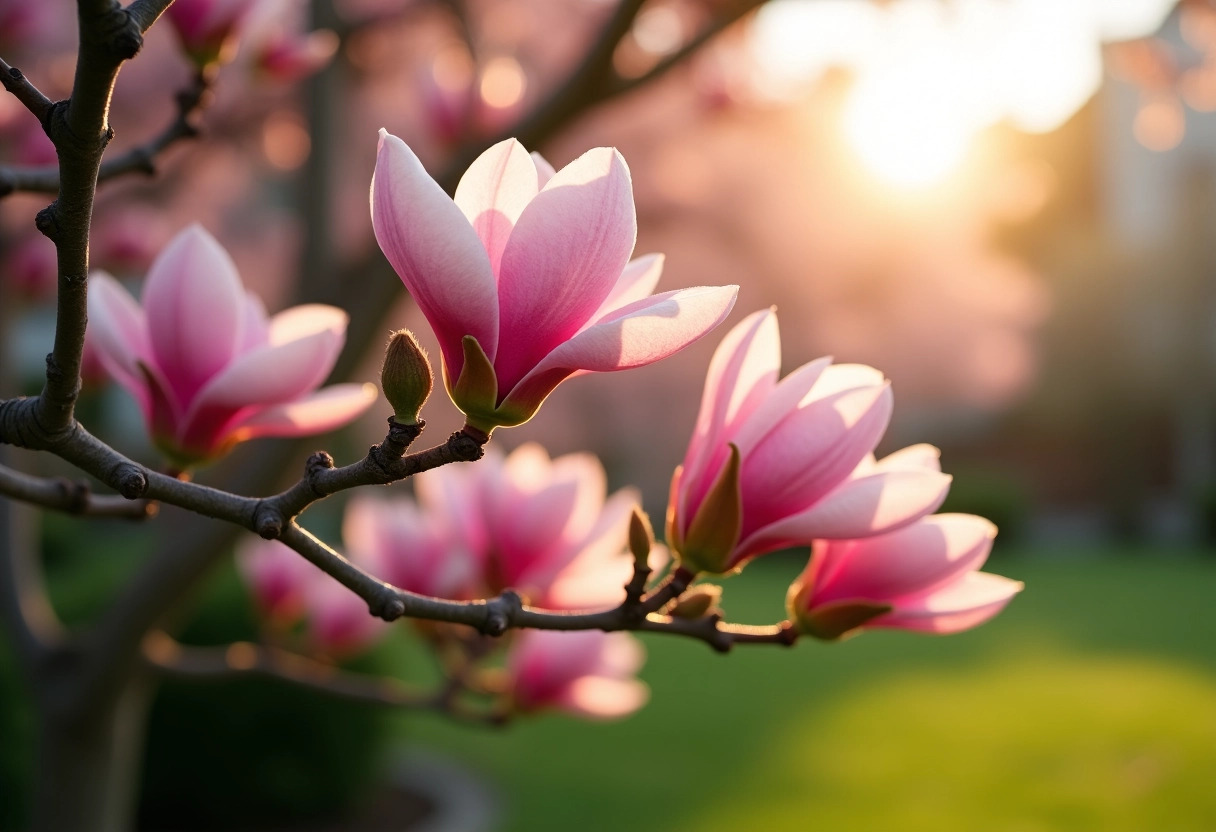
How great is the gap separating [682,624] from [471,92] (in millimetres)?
2051

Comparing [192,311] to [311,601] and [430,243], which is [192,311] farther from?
[311,601]

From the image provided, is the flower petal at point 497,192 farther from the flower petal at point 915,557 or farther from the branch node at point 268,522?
the flower petal at point 915,557

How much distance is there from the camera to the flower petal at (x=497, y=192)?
77 cm

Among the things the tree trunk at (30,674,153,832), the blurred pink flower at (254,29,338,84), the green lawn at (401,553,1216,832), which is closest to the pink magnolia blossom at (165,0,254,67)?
the blurred pink flower at (254,29,338,84)

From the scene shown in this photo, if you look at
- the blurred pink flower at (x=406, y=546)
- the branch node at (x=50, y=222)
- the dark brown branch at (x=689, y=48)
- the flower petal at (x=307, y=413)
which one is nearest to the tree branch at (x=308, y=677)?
the blurred pink flower at (x=406, y=546)

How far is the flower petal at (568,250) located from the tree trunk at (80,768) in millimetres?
1843

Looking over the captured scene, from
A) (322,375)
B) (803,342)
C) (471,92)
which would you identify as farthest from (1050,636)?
(322,375)

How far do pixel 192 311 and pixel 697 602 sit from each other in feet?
1.71

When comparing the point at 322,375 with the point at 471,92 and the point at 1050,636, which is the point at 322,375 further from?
the point at 1050,636

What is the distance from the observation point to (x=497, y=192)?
30.6 inches

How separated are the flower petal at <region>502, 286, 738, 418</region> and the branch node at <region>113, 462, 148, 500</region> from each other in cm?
27

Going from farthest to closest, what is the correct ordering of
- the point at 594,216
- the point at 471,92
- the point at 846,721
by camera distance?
1. the point at 846,721
2. the point at 471,92
3. the point at 594,216

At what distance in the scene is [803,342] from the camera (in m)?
14.0

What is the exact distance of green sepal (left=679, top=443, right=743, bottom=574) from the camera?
893mm
